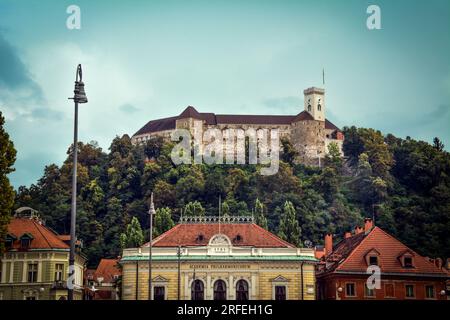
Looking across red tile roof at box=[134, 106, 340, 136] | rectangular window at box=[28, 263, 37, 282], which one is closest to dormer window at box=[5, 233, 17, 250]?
rectangular window at box=[28, 263, 37, 282]

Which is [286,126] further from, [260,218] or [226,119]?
[260,218]

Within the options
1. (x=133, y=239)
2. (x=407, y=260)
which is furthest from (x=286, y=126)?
(x=407, y=260)

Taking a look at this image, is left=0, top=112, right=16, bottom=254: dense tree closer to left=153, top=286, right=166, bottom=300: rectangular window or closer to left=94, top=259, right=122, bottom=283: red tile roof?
left=153, top=286, right=166, bottom=300: rectangular window

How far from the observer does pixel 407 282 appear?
2159 inches

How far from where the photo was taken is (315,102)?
197750 millimetres

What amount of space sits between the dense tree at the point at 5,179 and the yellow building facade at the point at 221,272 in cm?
1492

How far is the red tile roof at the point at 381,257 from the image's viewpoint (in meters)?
55.0

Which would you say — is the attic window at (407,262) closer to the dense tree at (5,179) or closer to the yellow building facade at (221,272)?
the yellow building facade at (221,272)

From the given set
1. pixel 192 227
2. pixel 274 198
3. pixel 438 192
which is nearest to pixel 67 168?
pixel 274 198

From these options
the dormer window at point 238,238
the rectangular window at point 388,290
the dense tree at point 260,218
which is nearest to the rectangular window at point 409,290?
the rectangular window at point 388,290

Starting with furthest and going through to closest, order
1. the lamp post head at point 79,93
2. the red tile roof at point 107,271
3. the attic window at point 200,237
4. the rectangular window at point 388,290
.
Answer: the red tile roof at point 107,271 → the attic window at point 200,237 → the rectangular window at point 388,290 → the lamp post head at point 79,93

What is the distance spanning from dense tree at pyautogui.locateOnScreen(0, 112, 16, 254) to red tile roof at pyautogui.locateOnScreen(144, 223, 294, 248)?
1730 centimetres

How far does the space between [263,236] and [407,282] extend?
11850mm

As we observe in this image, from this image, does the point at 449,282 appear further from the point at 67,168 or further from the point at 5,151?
the point at 67,168
